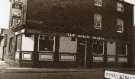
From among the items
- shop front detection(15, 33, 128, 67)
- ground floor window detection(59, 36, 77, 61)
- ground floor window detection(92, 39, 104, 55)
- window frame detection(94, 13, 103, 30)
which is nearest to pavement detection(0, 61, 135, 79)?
shop front detection(15, 33, 128, 67)

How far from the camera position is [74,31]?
4.86 meters

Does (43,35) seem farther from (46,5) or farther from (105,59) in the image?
(105,59)

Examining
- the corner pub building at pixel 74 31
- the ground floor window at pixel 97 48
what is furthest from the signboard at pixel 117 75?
the ground floor window at pixel 97 48

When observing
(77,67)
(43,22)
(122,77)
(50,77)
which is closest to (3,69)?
(50,77)

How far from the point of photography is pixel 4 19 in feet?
9.41

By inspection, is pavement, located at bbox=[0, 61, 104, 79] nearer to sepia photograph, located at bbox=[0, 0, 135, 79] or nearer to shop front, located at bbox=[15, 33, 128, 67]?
sepia photograph, located at bbox=[0, 0, 135, 79]

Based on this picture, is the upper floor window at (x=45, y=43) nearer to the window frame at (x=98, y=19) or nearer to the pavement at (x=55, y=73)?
the pavement at (x=55, y=73)

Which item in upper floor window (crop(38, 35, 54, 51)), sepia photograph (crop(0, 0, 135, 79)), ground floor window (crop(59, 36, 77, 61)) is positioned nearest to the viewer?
sepia photograph (crop(0, 0, 135, 79))

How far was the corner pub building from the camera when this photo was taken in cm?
392

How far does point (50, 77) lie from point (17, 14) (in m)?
1.42

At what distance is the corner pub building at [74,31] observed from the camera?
12.9ft

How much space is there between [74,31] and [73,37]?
20cm

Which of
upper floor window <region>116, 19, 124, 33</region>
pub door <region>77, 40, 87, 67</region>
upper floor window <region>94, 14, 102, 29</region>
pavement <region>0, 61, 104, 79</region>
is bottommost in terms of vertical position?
pavement <region>0, 61, 104, 79</region>

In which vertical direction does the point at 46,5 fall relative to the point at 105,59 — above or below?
above
